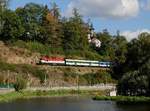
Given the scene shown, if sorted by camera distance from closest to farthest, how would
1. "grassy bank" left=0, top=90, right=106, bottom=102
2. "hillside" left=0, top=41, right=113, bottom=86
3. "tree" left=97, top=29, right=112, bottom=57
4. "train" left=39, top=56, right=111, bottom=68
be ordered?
1. "grassy bank" left=0, top=90, right=106, bottom=102
2. "hillside" left=0, top=41, right=113, bottom=86
3. "train" left=39, top=56, right=111, bottom=68
4. "tree" left=97, top=29, right=112, bottom=57

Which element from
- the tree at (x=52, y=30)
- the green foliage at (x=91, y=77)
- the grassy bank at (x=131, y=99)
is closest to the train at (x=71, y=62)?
the green foliage at (x=91, y=77)

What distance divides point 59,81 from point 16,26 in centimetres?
2104

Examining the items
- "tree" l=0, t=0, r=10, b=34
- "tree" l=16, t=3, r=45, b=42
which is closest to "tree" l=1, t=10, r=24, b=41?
"tree" l=0, t=0, r=10, b=34

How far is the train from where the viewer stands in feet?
484

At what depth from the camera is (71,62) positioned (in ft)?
497

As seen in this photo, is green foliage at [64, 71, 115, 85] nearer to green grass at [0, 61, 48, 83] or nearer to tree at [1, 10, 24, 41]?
green grass at [0, 61, 48, 83]

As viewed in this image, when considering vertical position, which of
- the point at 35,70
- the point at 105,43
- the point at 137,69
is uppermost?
the point at 105,43

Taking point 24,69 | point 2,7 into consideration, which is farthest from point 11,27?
point 24,69

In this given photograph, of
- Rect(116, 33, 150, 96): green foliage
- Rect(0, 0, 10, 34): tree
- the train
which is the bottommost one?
Rect(116, 33, 150, 96): green foliage

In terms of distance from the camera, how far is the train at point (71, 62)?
147 metres

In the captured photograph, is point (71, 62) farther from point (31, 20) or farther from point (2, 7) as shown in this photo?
point (2, 7)

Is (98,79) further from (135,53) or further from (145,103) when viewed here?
(145,103)

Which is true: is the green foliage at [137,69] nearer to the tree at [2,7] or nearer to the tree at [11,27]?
the tree at [11,27]

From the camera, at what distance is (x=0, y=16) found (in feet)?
482
